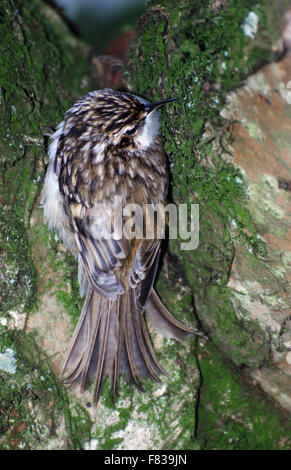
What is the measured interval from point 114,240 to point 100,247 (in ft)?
0.24

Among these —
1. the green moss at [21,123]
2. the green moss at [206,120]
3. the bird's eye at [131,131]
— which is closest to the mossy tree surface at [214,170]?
the green moss at [206,120]

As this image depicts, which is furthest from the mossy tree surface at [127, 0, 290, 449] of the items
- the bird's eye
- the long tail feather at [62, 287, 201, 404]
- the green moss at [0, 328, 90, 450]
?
the green moss at [0, 328, 90, 450]

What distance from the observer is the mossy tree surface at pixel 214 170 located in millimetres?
1373

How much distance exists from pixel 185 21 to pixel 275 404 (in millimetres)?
1704


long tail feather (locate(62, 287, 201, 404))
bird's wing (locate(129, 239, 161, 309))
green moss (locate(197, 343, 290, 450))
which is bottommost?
green moss (locate(197, 343, 290, 450))

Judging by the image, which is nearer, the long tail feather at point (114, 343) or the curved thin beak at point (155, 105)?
the curved thin beak at point (155, 105)

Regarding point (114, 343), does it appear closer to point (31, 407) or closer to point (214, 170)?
point (31, 407)

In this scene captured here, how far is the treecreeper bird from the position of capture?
187 cm

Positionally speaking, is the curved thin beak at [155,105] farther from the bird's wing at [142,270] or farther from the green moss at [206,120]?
the bird's wing at [142,270]

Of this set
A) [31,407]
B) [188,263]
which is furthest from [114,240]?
[31,407]

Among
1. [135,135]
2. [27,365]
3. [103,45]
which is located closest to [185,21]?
[135,135]

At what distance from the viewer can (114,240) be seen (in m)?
1.83

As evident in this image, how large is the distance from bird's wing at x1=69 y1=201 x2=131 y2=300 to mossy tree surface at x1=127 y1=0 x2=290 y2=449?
13.3 inches

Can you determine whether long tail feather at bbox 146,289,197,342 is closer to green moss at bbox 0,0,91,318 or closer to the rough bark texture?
the rough bark texture
